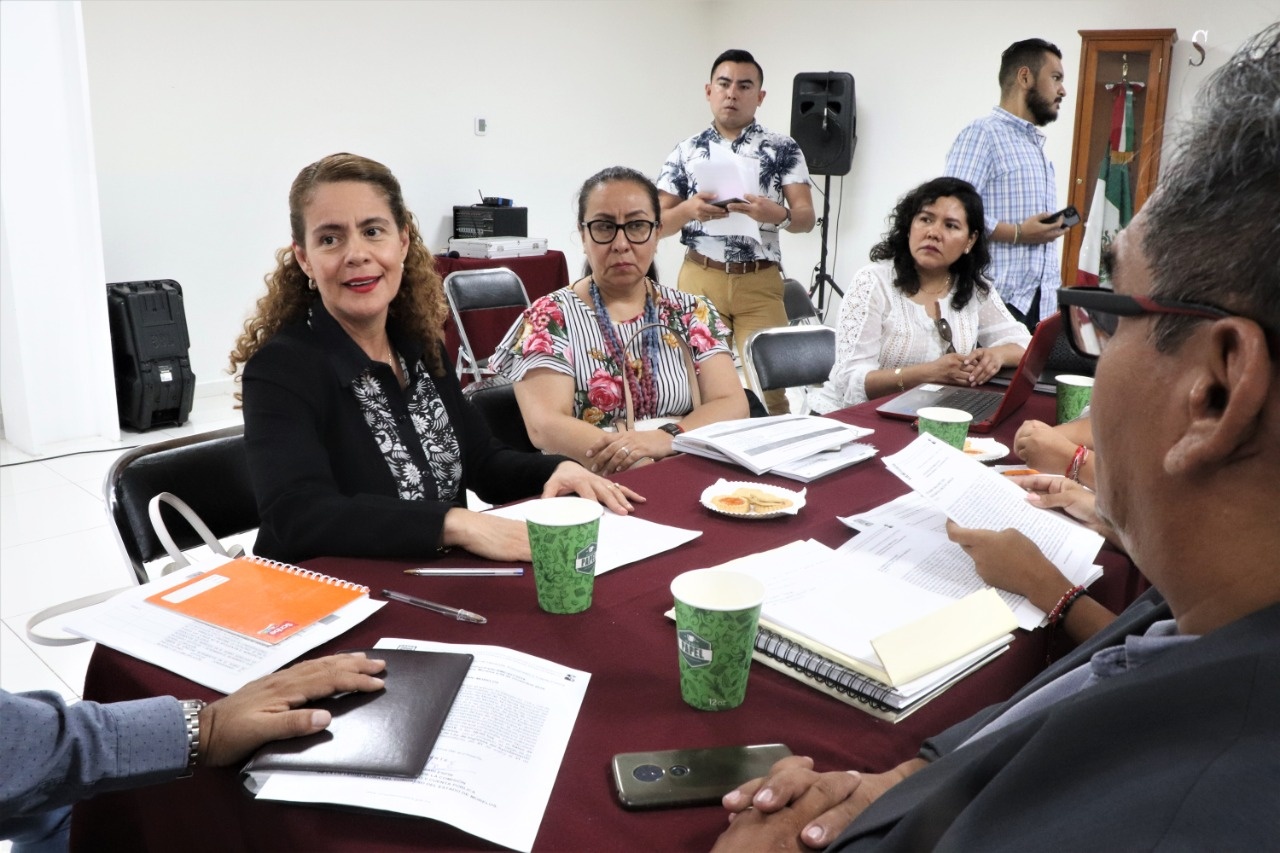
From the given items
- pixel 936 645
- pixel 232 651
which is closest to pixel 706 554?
pixel 936 645

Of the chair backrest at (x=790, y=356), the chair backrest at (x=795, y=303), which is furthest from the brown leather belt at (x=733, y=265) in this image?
the chair backrest at (x=790, y=356)

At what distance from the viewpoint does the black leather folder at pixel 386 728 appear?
832 mm

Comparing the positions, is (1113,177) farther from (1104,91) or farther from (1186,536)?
(1186,536)

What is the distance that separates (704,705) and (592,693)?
116 millimetres

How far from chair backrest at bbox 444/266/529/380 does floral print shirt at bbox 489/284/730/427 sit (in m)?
1.84

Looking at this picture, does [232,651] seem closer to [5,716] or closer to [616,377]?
[5,716]

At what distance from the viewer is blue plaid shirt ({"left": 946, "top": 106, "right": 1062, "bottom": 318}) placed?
151 inches

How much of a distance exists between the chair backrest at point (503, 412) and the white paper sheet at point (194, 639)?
1155 mm

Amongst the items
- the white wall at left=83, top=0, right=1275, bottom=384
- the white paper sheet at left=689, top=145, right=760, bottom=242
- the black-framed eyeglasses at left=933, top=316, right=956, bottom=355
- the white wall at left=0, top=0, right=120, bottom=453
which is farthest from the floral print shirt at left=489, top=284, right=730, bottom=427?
the white wall at left=83, top=0, right=1275, bottom=384

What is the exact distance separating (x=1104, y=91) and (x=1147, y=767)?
6.26m

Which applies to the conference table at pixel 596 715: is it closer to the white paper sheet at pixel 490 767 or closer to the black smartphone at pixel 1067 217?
the white paper sheet at pixel 490 767

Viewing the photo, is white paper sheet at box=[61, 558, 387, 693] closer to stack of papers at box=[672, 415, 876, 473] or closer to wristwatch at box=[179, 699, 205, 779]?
wristwatch at box=[179, 699, 205, 779]

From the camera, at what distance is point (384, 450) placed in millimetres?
1735

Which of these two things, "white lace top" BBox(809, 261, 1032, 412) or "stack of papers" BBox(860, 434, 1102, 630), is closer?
"stack of papers" BBox(860, 434, 1102, 630)
